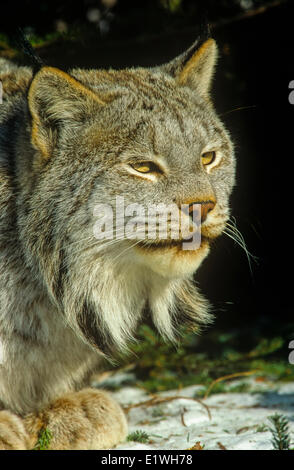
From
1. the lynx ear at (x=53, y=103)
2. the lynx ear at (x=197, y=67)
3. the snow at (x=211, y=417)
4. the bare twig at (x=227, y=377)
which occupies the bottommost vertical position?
the snow at (x=211, y=417)

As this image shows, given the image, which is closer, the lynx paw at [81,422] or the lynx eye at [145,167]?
the lynx eye at [145,167]

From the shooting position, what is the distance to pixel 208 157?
326 centimetres

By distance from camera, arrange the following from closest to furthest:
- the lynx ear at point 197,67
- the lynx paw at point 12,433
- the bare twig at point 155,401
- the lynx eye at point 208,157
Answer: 1. the lynx paw at point 12,433
2. the lynx eye at point 208,157
3. the lynx ear at point 197,67
4. the bare twig at point 155,401

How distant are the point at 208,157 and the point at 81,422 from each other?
5.19 ft

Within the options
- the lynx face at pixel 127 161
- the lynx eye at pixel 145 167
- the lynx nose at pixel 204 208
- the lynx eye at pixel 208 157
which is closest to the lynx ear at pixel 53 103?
the lynx face at pixel 127 161

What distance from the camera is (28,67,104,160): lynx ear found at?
2.99 metres

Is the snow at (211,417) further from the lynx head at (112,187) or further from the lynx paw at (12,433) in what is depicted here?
the lynx head at (112,187)

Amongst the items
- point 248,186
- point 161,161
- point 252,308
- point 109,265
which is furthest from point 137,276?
point 252,308

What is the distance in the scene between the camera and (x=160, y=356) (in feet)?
15.2

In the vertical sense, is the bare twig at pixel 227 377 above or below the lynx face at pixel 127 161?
below

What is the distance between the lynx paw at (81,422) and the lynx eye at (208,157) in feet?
4.83

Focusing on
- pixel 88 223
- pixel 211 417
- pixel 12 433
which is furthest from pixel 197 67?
pixel 12 433

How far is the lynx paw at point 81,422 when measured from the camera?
3.22m

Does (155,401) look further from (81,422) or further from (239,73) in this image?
(239,73)
